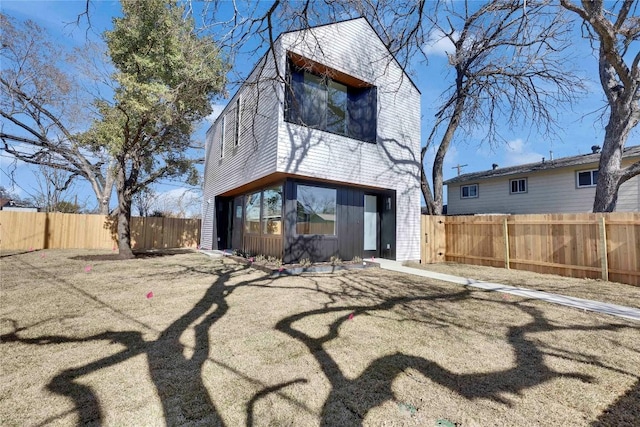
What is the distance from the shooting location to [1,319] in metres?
3.59

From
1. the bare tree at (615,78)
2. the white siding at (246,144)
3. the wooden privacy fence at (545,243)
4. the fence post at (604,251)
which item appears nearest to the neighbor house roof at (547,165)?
the bare tree at (615,78)

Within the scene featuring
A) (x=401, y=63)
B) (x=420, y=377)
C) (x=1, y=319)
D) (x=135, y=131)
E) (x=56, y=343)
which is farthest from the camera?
(x=135, y=131)

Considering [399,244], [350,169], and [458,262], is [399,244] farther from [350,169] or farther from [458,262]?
[350,169]

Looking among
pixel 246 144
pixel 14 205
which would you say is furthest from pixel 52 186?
pixel 246 144

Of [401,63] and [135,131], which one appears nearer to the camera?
[401,63]

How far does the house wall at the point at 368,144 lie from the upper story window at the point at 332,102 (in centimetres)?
27

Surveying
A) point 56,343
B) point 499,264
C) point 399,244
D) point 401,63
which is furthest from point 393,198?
point 56,343

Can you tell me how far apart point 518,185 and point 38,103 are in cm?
2518

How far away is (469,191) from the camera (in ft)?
61.1

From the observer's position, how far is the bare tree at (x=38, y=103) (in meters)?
12.7

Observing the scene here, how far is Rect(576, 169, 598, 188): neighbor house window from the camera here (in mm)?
13320

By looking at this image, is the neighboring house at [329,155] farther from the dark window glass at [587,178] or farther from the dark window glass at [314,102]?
the dark window glass at [587,178]

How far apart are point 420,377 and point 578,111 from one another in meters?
10.9

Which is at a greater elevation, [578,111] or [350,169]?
[578,111]
